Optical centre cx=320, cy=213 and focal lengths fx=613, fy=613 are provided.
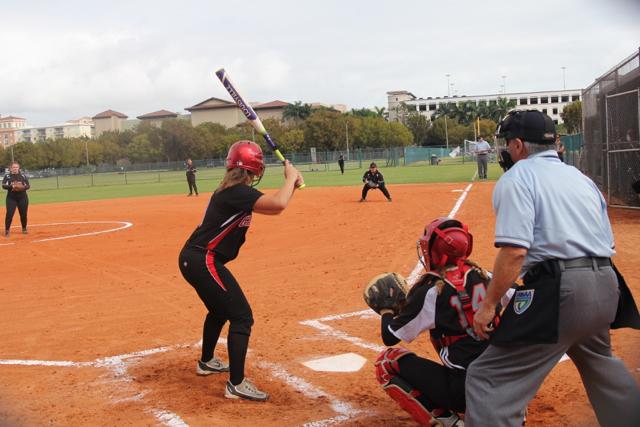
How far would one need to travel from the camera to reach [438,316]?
3.76 m

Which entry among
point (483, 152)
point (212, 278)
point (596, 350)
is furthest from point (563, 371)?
point (483, 152)

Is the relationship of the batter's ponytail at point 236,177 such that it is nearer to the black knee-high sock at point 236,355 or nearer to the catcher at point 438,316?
the black knee-high sock at point 236,355

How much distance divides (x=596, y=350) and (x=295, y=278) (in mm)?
6252

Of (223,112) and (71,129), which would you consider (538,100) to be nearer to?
(223,112)

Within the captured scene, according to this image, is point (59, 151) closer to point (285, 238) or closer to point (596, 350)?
point (285, 238)

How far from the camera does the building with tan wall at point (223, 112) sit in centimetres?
12050

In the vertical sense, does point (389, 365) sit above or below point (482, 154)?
below

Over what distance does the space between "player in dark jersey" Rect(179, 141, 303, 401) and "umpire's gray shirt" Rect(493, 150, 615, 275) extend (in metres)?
2.07

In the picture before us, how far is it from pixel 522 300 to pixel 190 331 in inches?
181

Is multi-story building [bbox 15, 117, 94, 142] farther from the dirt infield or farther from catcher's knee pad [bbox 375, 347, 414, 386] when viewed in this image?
catcher's knee pad [bbox 375, 347, 414, 386]

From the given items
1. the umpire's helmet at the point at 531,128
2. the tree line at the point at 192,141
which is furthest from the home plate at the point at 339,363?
the tree line at the point at 192,141

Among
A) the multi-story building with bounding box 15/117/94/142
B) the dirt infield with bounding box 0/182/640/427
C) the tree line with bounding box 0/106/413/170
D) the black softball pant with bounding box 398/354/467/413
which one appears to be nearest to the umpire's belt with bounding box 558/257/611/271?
the black softball pant with bounding box 398/354/467/413

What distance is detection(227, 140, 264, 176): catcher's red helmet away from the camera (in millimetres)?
4941

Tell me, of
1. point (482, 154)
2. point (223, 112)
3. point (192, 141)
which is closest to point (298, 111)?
point (223, 112)
